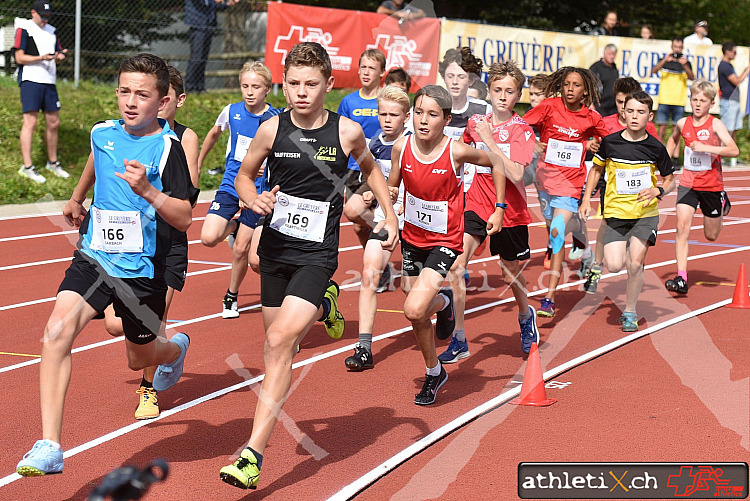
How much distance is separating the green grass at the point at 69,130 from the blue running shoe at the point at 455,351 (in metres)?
8.89

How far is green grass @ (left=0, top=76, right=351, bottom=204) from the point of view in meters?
14.7

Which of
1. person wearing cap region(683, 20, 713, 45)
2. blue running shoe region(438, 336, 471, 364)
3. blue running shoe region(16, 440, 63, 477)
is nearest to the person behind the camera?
blue running shoe region(16, 440, 63, 477)

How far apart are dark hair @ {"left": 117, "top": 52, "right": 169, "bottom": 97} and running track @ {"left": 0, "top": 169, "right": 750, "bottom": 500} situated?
1910 millimetres

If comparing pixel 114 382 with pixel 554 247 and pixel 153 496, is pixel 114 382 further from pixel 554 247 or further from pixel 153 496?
pixel 554 247

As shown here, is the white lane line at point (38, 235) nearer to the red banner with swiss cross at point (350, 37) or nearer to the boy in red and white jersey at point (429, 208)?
the red banner with swiss cross at point (350, 37)

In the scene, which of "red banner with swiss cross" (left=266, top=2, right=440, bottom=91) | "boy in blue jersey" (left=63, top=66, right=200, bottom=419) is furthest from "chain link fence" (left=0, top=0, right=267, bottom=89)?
"boy in blue jersey" (left=63, top=66, right=200, bottom=419)

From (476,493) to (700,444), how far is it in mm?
1447

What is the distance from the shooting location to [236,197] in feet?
27.9

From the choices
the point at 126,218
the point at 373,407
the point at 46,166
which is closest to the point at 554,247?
the point at 373,407

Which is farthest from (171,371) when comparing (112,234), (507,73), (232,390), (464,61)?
(464,61)

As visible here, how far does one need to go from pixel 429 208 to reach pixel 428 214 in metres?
0.04

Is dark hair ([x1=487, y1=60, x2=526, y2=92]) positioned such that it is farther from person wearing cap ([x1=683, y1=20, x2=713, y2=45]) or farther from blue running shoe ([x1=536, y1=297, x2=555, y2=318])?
person wearing cap ([x1=683, y1=20, x2=713, y2=45])

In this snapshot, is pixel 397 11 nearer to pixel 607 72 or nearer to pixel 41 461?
pixel 607 72

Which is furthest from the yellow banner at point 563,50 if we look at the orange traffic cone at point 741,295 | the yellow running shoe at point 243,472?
the yellow running shoe at point 243,472
